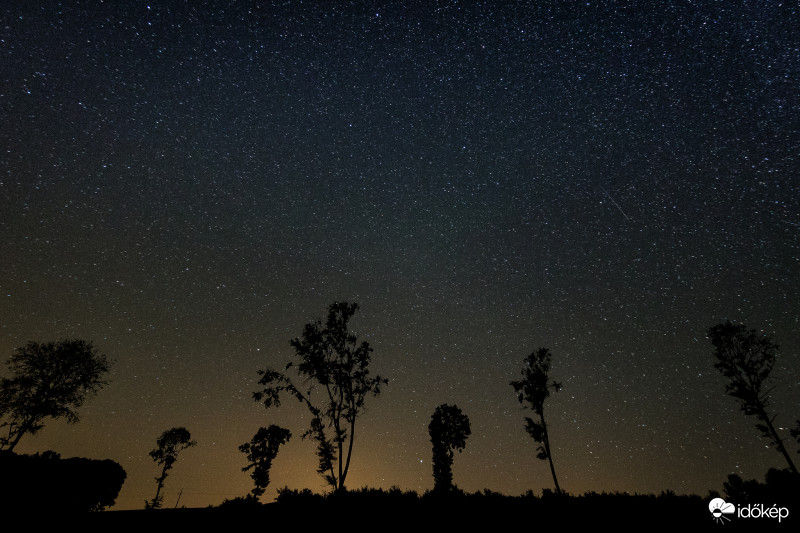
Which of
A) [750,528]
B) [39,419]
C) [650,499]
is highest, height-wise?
[39,419]

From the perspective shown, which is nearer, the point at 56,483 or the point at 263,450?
the point at 56,483

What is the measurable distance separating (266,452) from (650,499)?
43.3 meters

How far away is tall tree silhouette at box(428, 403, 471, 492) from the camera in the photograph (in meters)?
40.0

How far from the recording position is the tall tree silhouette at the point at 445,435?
40.0 m

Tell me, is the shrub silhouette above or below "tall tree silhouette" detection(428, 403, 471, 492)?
below

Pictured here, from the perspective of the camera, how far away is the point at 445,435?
4162 cm

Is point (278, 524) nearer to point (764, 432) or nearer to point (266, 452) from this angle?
point (764, 432)

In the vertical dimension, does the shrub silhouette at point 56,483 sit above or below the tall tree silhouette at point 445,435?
below

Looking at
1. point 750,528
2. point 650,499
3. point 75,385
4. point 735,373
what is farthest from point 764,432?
point 75,385

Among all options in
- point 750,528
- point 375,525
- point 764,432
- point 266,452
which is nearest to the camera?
point 750,528

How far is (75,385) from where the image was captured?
34000mm

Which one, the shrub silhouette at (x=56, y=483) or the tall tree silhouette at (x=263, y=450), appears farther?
the tall tree silhouette at (x=263, y=450)

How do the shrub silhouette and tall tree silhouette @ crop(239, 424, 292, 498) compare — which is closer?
the shrub silhouette

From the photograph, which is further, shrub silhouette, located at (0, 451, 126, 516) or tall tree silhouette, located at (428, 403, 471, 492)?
tall tree silhouette, located at (428, 403, 471, 492)
